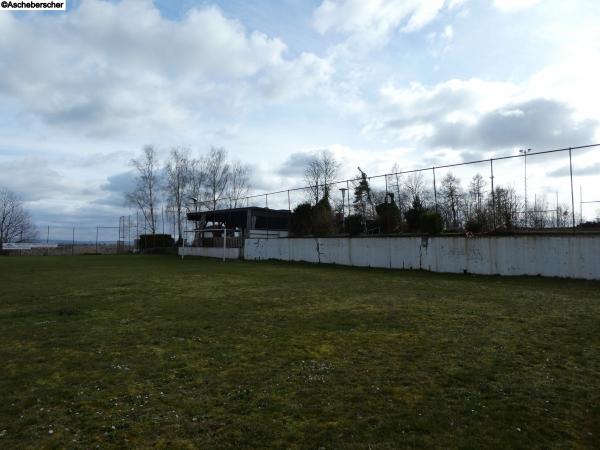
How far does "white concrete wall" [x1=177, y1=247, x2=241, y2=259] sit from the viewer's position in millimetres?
31719

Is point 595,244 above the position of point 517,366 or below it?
above

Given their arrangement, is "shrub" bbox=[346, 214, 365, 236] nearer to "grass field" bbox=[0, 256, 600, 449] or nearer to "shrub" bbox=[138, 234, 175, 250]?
"grass field" bbox=[0, 256, 600, 449]

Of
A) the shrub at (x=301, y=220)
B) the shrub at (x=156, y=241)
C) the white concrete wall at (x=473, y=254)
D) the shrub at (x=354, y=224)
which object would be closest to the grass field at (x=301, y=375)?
the white concrete wall at (x=473, y=254)

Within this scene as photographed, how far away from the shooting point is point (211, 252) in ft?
115

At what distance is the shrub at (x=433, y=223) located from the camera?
1927 cm

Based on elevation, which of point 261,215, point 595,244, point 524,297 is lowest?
point 524,297

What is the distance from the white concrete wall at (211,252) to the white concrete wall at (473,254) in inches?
314

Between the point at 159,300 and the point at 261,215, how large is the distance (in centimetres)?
2590

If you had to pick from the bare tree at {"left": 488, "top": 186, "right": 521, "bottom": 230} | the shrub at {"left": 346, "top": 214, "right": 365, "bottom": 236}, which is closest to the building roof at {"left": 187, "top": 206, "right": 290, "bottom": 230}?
the shrub at {"left": 346, "top": 214, "right": 365, "bottom": 236}

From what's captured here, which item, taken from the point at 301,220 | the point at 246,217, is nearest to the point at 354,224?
the point at 301,220

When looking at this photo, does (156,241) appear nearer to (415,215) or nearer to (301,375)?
(415,215)

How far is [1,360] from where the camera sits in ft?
17.2

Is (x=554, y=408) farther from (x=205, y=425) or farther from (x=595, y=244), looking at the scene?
(x=595, y=244)

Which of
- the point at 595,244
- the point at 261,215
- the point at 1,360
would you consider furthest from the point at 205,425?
the point at 261,215
